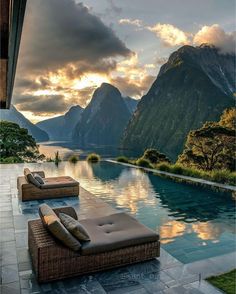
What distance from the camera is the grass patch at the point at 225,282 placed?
3.22m

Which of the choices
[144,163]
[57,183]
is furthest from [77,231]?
[144,163]

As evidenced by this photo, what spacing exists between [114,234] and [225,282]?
1.41 metres

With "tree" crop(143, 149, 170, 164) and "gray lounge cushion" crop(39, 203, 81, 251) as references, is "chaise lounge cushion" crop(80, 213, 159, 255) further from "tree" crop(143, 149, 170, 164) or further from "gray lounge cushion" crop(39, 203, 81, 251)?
"tree" crop(143, 149, 170, 164)

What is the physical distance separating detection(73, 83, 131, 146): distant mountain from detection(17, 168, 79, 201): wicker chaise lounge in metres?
123

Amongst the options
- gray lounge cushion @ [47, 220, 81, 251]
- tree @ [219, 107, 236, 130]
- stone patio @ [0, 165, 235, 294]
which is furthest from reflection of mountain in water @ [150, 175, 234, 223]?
tree @ [219, 107, 236, 130]

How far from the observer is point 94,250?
3447mm

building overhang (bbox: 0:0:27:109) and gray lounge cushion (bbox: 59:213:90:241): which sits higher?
building overhang (bbox: 0:0:27:109)

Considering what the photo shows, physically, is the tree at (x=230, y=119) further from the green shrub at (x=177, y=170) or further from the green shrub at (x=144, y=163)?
the green shrub at (x=177, y=170)

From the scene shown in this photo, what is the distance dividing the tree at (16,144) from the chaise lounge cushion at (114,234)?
14.8 meters

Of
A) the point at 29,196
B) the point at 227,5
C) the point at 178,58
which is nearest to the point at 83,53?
the point at 227,5

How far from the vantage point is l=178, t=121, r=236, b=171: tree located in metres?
16.7

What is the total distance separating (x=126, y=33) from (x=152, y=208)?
355 inches

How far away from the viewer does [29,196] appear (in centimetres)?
704

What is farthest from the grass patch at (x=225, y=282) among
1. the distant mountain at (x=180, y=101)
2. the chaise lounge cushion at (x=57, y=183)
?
the distant mountain at (x=180, y=101)
